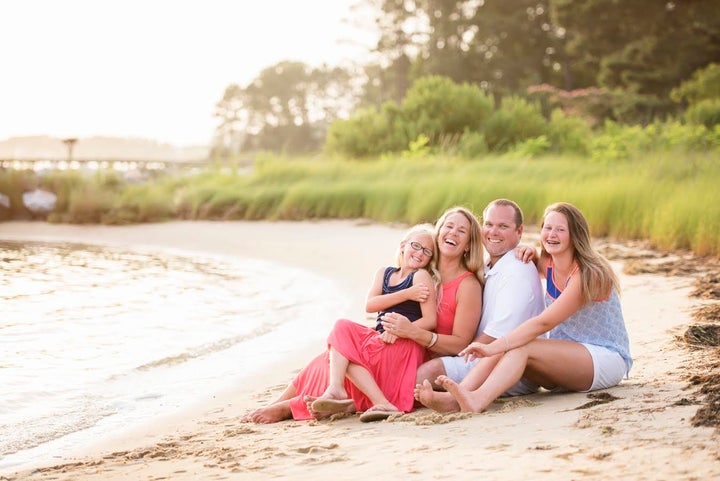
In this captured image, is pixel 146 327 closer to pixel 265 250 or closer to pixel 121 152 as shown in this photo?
pixel 265 250

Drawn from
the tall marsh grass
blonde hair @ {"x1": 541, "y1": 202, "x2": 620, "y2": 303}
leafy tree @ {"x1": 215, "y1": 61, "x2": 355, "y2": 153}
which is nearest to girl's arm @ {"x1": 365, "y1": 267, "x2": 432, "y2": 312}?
blonde hair @ {"x1": 541, "y1": 202, "x2": 620, "y2": 303}

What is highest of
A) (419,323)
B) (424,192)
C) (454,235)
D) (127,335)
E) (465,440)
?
(454,235)

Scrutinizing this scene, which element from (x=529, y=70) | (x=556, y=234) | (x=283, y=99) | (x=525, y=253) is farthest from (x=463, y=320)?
(x=283, y=99)

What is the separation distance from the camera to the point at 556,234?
5000 millimetres

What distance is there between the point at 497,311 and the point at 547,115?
29801 millimetres

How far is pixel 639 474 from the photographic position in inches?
134

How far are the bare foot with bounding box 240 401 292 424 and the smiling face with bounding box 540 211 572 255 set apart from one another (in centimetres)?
165

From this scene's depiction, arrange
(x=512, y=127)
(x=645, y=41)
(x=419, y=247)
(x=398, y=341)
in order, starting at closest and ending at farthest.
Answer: (x=398, y=341) → (x=419, y=247) → (x=512, y=127) → (x=645, y=41)

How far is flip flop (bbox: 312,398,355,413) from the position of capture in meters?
4.83

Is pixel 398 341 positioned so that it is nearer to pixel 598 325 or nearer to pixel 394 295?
pixel 394 295

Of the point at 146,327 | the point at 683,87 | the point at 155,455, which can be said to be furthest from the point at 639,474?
the point at 683,87

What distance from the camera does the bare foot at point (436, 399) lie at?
4.75 meters

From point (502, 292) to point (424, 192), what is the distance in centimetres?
1105

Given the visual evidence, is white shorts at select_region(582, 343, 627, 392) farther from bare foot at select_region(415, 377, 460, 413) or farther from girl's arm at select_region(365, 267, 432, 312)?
girl's arm at select_region(365, 267, 432, 312)
